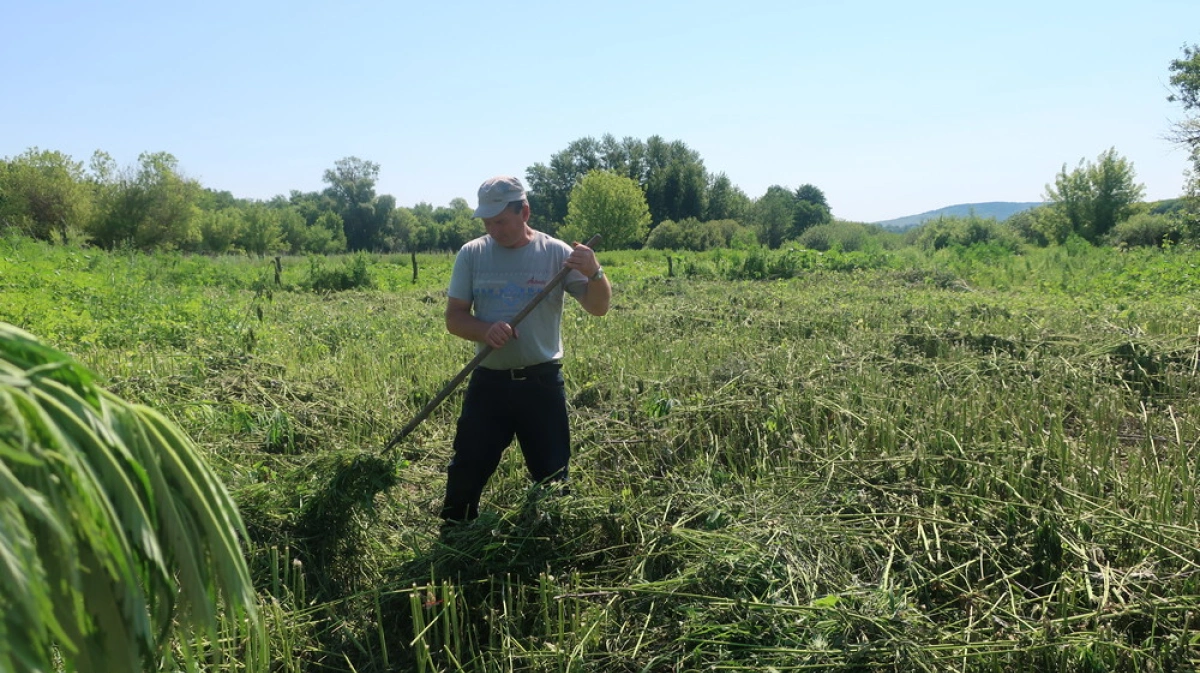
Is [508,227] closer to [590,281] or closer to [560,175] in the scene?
[590,281]

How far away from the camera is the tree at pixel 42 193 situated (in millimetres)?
38000

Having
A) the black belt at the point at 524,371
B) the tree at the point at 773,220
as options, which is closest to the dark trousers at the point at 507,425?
the black belt at the point at 524,371

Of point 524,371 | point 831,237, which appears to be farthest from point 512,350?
point 831,237

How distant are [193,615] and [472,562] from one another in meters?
2.10

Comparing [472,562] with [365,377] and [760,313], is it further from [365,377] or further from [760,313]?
[760,313]

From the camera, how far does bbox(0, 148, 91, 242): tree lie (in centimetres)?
3800

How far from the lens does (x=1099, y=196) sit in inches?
1618

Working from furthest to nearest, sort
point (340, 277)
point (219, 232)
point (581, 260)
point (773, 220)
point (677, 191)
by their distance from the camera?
point (677, 191)
point (219, 232)
point (773, 220)
point (340, 277)
point (581, 260)

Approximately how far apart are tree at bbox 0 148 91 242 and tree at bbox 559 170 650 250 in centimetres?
2728

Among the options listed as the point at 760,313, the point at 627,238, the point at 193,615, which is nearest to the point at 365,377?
the point at 760,313

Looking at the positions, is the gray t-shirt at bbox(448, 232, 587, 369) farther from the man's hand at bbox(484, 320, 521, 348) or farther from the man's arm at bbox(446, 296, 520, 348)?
the man's hand at bbox(484, 320, 521, 348)

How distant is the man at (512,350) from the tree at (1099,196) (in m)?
44.4

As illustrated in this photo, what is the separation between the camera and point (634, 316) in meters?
10.5

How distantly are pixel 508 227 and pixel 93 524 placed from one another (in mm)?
2650
